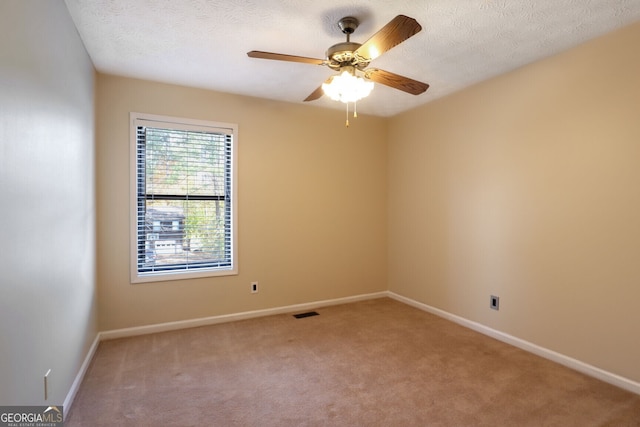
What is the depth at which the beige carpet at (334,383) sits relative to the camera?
78.3 inches

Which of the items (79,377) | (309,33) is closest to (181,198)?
(79,377)

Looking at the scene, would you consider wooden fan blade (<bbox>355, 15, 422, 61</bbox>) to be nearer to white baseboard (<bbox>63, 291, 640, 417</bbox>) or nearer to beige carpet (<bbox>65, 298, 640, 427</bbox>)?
beige carpet (<bbox>65, 298, 640, 427</bbox>)

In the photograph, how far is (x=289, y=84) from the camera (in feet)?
11.0

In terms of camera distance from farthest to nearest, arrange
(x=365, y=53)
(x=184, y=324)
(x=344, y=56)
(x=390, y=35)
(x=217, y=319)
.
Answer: (x=217, y=319) → (x=184, y=324) → (x=344, y=56) → (x=365, y=53) → (x=390, y=35)

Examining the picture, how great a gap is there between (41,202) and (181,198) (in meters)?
1.81

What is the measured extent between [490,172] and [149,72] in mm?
3363

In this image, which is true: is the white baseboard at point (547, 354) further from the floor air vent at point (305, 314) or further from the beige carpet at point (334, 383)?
the floor air vent at point (305, 314)

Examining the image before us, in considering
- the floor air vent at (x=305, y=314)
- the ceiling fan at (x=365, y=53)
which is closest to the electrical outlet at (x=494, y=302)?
the floor air vent at (x=305, y=314)

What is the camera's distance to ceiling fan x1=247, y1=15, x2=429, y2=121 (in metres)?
1.73

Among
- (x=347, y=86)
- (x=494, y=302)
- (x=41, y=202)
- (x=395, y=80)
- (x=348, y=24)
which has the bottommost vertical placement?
(x=494, y=302)

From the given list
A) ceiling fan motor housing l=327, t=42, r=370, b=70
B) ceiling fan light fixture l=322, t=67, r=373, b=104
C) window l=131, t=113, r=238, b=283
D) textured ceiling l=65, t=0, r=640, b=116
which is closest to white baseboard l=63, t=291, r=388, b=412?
window l=131, t=113, r=238, b=283

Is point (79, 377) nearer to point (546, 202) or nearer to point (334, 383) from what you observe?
point (334, 383)

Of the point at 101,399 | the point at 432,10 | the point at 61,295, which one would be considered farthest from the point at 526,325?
the point at 61,295

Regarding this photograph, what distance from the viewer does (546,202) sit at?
2766 mm
